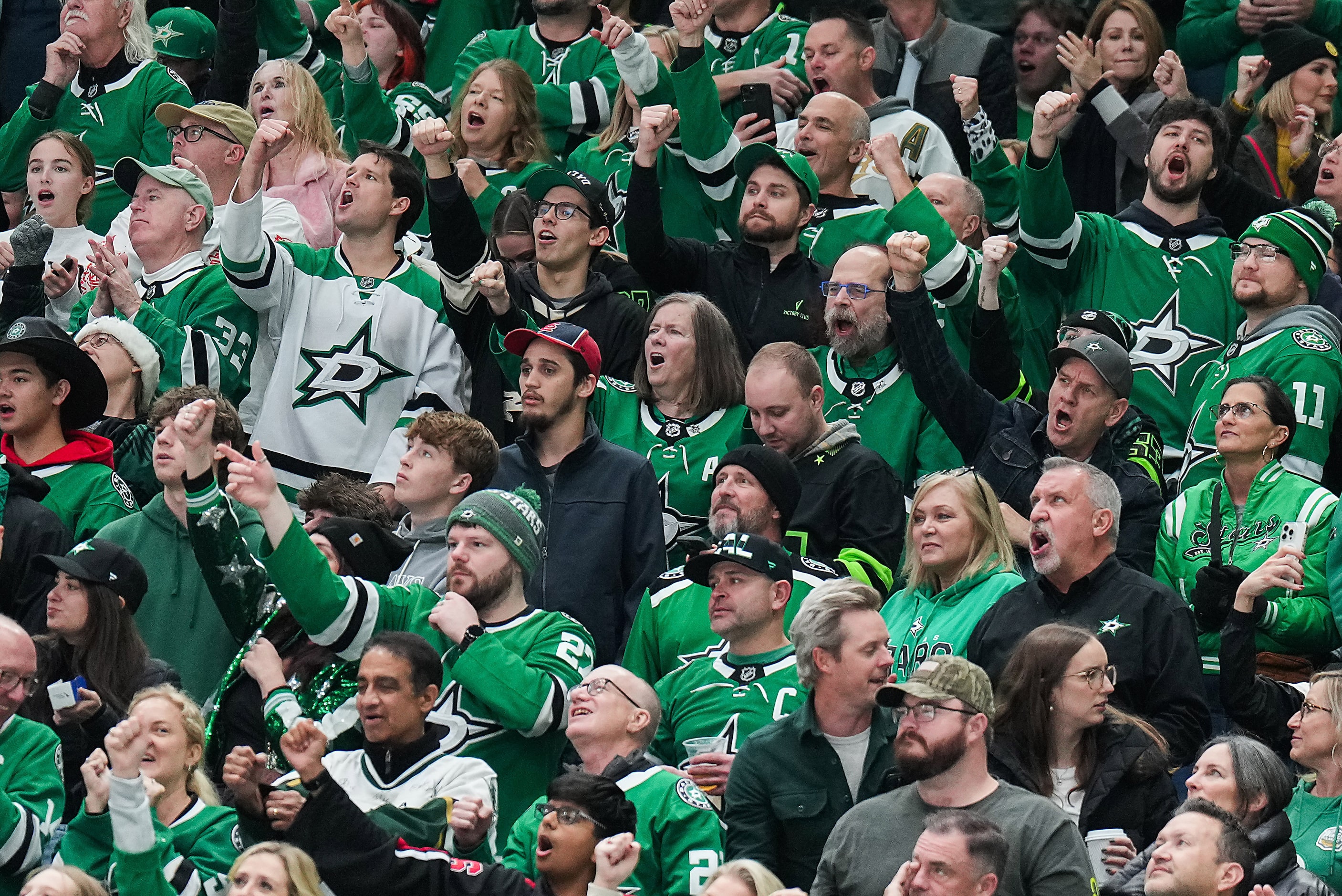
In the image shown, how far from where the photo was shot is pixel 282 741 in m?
6.40

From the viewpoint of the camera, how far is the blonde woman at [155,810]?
6520 mm

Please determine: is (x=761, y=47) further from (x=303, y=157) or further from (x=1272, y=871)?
(x=1272, y=871)

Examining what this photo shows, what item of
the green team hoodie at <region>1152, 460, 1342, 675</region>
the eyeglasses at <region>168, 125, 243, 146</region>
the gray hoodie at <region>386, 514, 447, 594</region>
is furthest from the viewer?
the eyeglasses at <region>168, 125, 243, 146</region>

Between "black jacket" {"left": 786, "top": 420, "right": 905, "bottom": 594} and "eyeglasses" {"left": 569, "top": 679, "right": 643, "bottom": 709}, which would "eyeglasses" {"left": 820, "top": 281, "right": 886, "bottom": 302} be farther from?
"eyeglasses" {"left": 569, "top": 679, "right": 643, "bottom": 709}

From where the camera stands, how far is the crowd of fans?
6883 mm

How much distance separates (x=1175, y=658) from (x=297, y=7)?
7.11 metres

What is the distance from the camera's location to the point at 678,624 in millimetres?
8117

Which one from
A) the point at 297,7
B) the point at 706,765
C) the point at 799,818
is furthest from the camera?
the point at 297,7

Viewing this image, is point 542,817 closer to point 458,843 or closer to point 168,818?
point 458,843

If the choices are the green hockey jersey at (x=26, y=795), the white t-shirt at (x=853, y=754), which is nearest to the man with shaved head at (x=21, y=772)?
the green hockey jersey at (x=26, y=795)

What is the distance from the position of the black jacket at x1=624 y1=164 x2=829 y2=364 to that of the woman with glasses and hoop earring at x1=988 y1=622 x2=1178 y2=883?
300 cm

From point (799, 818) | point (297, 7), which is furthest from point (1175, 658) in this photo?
point (297, 7)

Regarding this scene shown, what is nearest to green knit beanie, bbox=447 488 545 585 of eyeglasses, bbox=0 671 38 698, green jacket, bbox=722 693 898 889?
green jacket, bbox=722 693 898 889

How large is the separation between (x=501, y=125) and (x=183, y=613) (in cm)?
368
